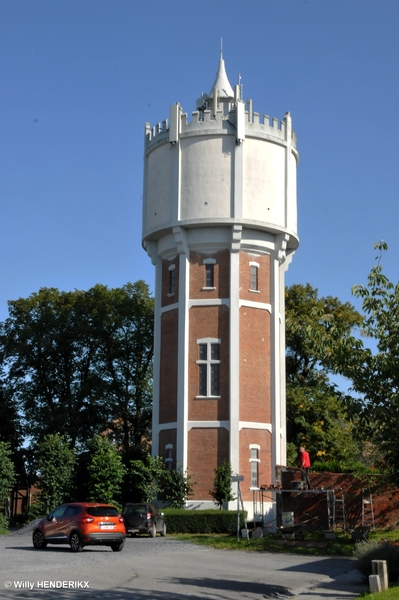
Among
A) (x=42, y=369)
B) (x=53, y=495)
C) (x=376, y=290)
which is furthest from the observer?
(x=42, y=369)

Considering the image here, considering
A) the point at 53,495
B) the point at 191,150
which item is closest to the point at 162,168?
the point at 191,150

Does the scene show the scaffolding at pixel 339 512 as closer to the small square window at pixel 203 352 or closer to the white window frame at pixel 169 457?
the white window frame at pixel 169 457

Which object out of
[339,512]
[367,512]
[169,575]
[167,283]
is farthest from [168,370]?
[169,575]

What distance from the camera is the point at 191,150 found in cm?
4284

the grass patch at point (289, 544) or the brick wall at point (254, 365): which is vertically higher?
the brick wall at point (254, 365)

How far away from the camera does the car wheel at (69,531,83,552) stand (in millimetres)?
24984

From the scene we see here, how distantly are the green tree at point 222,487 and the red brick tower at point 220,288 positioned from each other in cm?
87

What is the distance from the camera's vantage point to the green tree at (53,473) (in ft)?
134

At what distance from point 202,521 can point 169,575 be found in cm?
1608

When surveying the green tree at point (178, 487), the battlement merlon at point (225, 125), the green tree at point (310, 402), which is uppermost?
the battlement merlon at point (225, 125)

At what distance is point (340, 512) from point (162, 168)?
19.8 metres

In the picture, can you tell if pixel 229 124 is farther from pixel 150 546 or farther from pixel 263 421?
pixel 150 546

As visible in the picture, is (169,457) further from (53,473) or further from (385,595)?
(385,595)

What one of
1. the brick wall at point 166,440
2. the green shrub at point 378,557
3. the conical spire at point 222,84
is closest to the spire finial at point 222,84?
the conical spire at point 222,84
